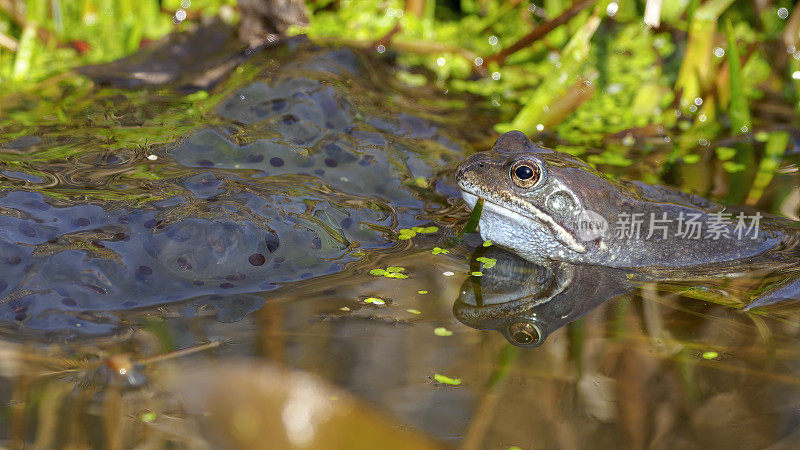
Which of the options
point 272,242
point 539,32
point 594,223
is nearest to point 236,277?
point 272,242

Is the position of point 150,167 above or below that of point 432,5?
below

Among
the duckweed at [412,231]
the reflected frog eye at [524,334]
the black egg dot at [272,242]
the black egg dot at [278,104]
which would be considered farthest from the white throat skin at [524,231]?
the black egg dot at [278,104]

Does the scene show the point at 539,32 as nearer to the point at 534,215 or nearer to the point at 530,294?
the point at 534,215

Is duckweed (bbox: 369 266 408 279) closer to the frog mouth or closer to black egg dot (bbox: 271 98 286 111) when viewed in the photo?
the frog mouth

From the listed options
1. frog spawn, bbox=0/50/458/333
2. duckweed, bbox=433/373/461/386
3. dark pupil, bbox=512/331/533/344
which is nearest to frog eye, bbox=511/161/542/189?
frog spawn, bbox=0/50/458/333

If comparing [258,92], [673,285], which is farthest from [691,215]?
[258,92]

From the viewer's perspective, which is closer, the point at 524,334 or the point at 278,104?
the point at 524,334

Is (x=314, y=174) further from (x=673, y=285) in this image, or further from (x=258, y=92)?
(x=673, y=285)

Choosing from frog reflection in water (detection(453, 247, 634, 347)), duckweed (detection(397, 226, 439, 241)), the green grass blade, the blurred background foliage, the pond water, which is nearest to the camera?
the pond water
